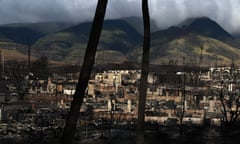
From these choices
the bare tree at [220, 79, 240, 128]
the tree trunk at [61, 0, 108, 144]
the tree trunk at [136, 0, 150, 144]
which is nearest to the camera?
the tree trunk at [61, 0, 108, 144]

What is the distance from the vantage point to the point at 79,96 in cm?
578

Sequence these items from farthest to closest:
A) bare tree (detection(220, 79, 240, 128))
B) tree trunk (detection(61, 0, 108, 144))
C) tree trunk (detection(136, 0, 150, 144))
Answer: bare tree (detection(220, 79, 240, 128)), tree trunk (detection(136, 0, 150, 144)), tree trunk (detection(61, 0, 108, 144))

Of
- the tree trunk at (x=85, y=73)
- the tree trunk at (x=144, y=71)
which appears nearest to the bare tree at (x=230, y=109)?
the tree trunk at (x=144, y=71)

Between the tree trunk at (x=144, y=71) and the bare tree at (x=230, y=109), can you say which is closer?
the tree trunk at (x=144, y=71)

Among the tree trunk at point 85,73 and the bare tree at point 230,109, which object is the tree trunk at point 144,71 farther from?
the bare tree at point 230,109

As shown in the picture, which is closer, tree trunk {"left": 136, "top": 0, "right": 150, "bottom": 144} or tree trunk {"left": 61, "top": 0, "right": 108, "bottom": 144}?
tree trunk {"left": 61, "top": 0, "right": 108, "bottom": 144}

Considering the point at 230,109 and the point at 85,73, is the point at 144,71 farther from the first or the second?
the point at 230,109

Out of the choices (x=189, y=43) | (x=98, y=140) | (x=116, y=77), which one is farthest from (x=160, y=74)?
(x=189, y=43)

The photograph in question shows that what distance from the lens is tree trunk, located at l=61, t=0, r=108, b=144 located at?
224 inches

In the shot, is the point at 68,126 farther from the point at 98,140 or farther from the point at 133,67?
the point at 133,67

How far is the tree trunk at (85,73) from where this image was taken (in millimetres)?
5699

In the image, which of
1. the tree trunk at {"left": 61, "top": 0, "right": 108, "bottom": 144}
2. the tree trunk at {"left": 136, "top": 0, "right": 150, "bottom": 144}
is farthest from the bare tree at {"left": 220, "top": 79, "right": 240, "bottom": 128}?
the tree trunk at {"left": 61, "top": 0, "right": 108, "bottom": 144}

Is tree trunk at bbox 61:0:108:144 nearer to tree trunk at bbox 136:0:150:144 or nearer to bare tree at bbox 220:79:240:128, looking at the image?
tree trunk at bbox 136:0:150:144

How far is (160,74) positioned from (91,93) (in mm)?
14346
